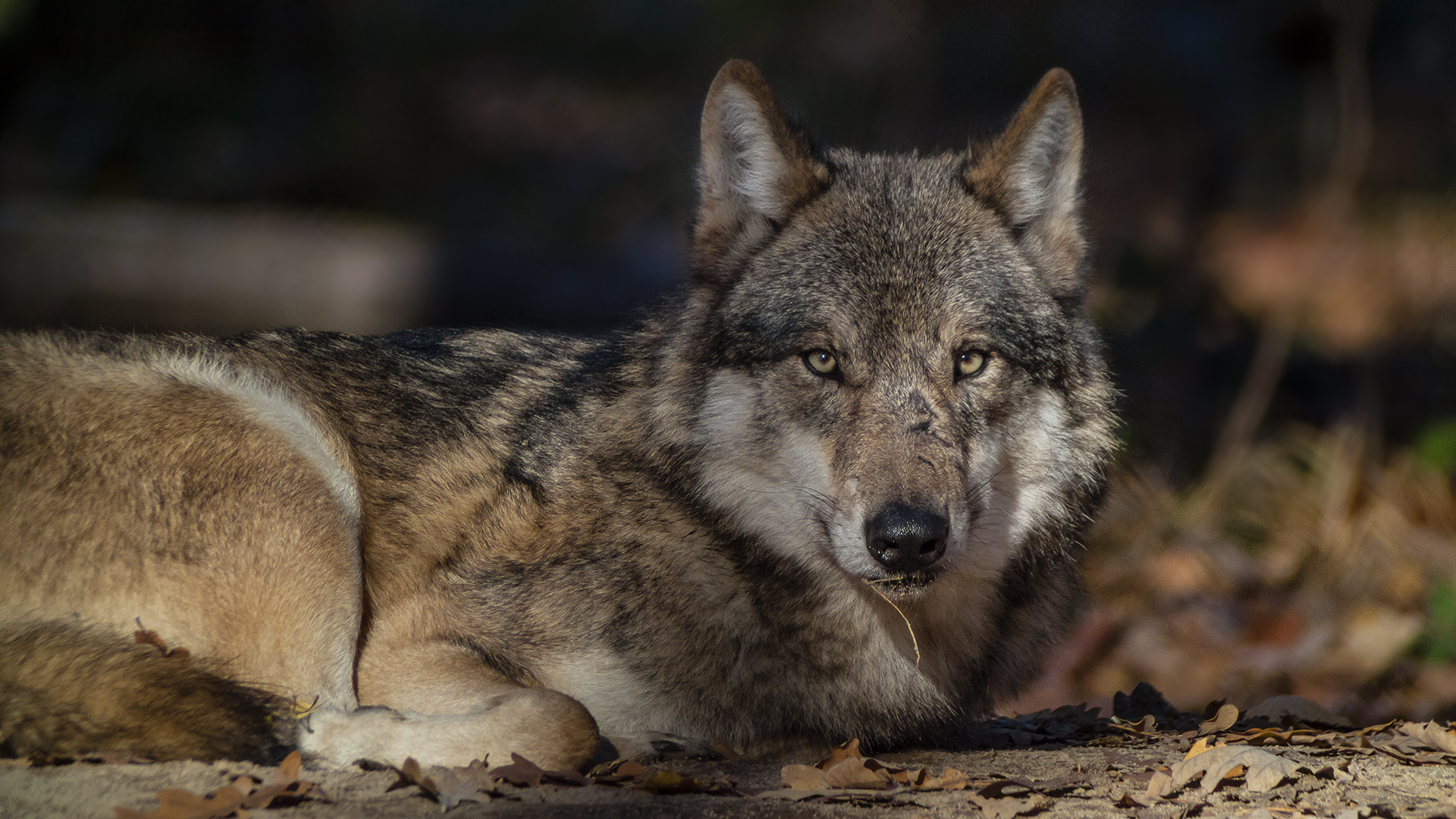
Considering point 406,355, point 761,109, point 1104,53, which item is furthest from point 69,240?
point 1104,53

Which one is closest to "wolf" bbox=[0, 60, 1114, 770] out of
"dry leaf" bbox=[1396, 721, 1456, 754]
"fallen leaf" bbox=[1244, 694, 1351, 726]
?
"fallen leaf" bbox=[1244, 694, 1351, 726]

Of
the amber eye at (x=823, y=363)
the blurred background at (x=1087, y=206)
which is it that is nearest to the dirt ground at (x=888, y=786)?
the amber eye at (x=823, y=363)

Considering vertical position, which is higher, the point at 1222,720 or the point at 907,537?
the point at 1222,720

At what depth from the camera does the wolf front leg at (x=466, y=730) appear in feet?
9.54

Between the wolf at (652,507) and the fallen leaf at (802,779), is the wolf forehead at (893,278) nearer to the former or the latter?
the wolf at (652,507)

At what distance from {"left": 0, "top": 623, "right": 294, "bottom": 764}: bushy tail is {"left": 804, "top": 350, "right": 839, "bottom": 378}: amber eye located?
1731 millimetres

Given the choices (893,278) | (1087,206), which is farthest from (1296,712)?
(893,278)

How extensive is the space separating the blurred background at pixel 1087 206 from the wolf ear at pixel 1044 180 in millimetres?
222

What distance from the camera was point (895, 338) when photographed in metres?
3.18

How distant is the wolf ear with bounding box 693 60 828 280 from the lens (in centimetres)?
338

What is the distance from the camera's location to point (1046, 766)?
3135 mm

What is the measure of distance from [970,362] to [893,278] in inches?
13.2

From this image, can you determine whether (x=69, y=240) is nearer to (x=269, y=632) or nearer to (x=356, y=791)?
(x=269, y=632)

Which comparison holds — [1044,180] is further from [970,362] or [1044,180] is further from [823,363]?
[823,363]
